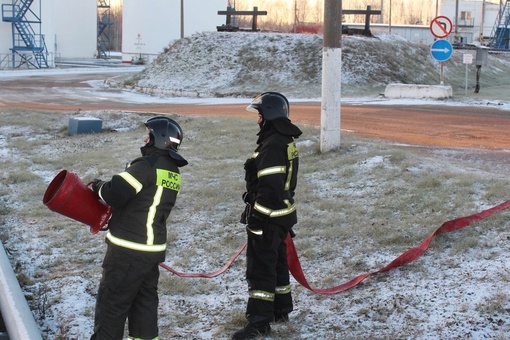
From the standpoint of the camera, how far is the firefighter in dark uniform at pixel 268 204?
4.91 m

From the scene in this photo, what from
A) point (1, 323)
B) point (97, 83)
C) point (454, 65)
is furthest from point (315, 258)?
point (454, 65)

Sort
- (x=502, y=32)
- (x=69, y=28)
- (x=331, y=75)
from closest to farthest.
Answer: (x=331, y=75), (x=69, y=28), (x=502, y=32)

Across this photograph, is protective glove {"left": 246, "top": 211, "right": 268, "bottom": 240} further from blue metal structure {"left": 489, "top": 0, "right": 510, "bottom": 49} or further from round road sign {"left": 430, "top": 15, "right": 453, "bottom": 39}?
blue metal structure {"left": 489, "top": 0, "right": 510, "bottom": 49}

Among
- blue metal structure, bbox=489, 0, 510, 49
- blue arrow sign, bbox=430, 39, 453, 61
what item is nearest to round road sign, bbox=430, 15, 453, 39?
blue arrow sign, bbox=430, 39, 453, 61

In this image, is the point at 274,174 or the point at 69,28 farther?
the point at 69,28

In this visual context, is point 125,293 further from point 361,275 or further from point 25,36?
point 25,36

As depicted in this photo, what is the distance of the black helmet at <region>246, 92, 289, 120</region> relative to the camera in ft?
16.4

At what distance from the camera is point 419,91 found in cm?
2244

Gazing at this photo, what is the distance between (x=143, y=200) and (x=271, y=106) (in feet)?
4.04

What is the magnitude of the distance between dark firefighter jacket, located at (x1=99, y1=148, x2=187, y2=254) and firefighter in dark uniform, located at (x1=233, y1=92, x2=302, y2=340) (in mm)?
696

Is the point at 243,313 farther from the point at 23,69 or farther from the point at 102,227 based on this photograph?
the point at 23,69

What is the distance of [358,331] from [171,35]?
175 ft

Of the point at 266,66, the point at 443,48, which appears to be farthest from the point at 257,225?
the point at 266,66

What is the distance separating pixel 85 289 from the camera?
6180 mm
